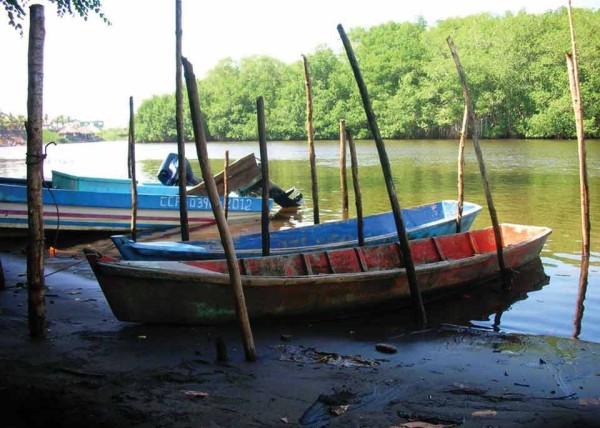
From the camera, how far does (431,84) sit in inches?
2394

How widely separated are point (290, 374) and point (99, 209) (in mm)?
9485

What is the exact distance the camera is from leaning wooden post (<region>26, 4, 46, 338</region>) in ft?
18.1

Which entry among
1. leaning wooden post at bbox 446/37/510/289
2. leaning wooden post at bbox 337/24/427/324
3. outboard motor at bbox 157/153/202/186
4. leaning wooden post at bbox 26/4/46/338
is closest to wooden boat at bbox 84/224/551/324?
leaning wooden post at bbox 446/37/510/289

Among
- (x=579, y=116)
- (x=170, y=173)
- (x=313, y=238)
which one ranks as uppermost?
(x=579, y=116)

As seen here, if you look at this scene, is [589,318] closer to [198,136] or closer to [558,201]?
[198,136]

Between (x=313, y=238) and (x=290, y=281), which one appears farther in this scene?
(x=313, y=238)

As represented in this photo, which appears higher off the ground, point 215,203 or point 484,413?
point 215,203

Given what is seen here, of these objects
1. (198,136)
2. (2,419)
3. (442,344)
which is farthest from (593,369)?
(2,419)

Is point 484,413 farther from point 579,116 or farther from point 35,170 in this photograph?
point 579,116

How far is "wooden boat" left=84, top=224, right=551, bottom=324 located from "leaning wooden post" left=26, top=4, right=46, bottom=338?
1.66 feet

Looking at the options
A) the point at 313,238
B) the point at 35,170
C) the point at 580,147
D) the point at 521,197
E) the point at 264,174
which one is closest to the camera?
the point at 35,170

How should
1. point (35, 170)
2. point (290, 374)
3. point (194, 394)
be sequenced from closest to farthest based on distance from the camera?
point (194, 394), point (290, 374), point (35, 170)

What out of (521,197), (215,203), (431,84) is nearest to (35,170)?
(215,203)

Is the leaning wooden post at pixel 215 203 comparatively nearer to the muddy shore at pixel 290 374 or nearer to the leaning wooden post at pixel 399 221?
the muddy shore at pixel 290 374
